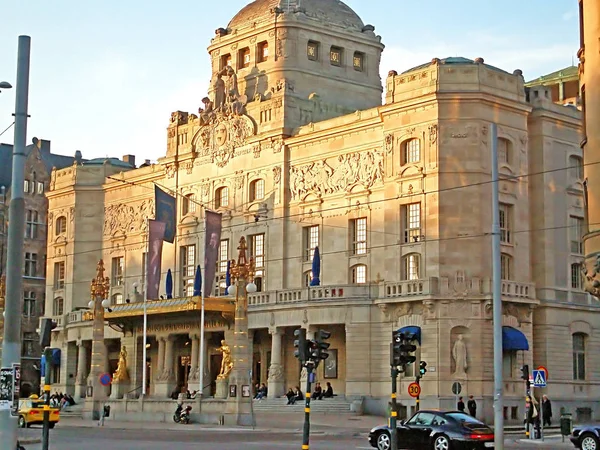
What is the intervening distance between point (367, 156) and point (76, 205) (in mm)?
31774


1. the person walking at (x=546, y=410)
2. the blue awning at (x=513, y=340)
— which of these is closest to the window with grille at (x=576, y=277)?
the blue awning at (x=513, y=340)

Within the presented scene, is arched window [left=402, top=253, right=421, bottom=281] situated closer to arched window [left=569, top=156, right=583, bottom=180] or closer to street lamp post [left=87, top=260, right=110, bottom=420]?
arched window [left=569, top=156, right=583, bottom=180]

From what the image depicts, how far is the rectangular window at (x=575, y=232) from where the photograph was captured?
6631cm

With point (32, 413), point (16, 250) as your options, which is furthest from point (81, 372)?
point (16, 250)

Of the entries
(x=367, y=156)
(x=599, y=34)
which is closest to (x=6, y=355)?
(x=599, y=34)

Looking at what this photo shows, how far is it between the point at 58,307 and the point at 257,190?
25.0 m

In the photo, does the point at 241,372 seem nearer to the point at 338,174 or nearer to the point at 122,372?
the point at 338,174

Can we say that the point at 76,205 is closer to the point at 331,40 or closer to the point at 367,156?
the point at 331,40

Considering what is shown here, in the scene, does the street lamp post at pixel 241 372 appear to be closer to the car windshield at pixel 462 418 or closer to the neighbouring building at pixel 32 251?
the car windshield at pixel 462 418

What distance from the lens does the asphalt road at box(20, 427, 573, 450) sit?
3722 cm

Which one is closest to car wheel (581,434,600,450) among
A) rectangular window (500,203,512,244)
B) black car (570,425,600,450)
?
black car (570,425,600,450)

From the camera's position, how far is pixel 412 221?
6372cm

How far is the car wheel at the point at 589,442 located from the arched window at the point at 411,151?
29.9 metres

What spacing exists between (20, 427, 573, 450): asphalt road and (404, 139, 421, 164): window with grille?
20585 mm
